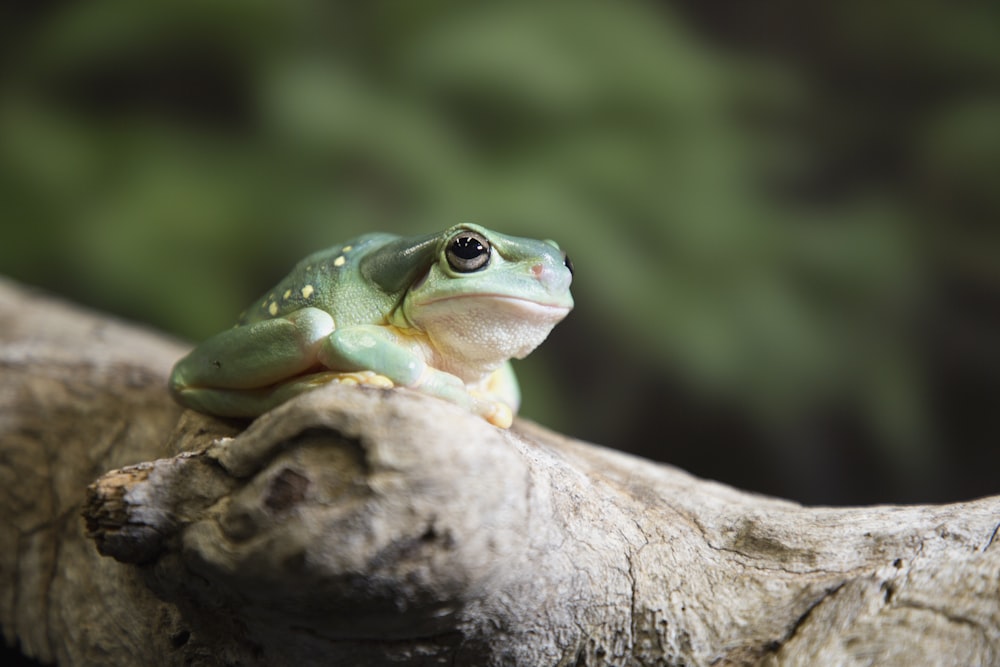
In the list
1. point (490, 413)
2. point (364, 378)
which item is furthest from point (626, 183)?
point (364, 378)

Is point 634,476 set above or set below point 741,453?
below

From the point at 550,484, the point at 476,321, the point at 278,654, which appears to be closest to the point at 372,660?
the point at 278,654

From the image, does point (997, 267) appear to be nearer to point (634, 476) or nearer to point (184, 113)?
point (634, 476)

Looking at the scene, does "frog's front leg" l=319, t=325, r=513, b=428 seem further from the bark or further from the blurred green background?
the blurred green background

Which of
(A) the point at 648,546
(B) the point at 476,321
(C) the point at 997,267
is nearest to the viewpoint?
(A) the point at 648,546

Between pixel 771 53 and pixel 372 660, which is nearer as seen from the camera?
pixel 372 660

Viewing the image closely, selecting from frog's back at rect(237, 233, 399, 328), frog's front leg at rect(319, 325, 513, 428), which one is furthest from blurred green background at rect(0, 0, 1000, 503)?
frog's front leg at rect(319, 325, 513, 428)

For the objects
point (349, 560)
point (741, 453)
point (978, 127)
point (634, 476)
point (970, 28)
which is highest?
point (970, 28)
